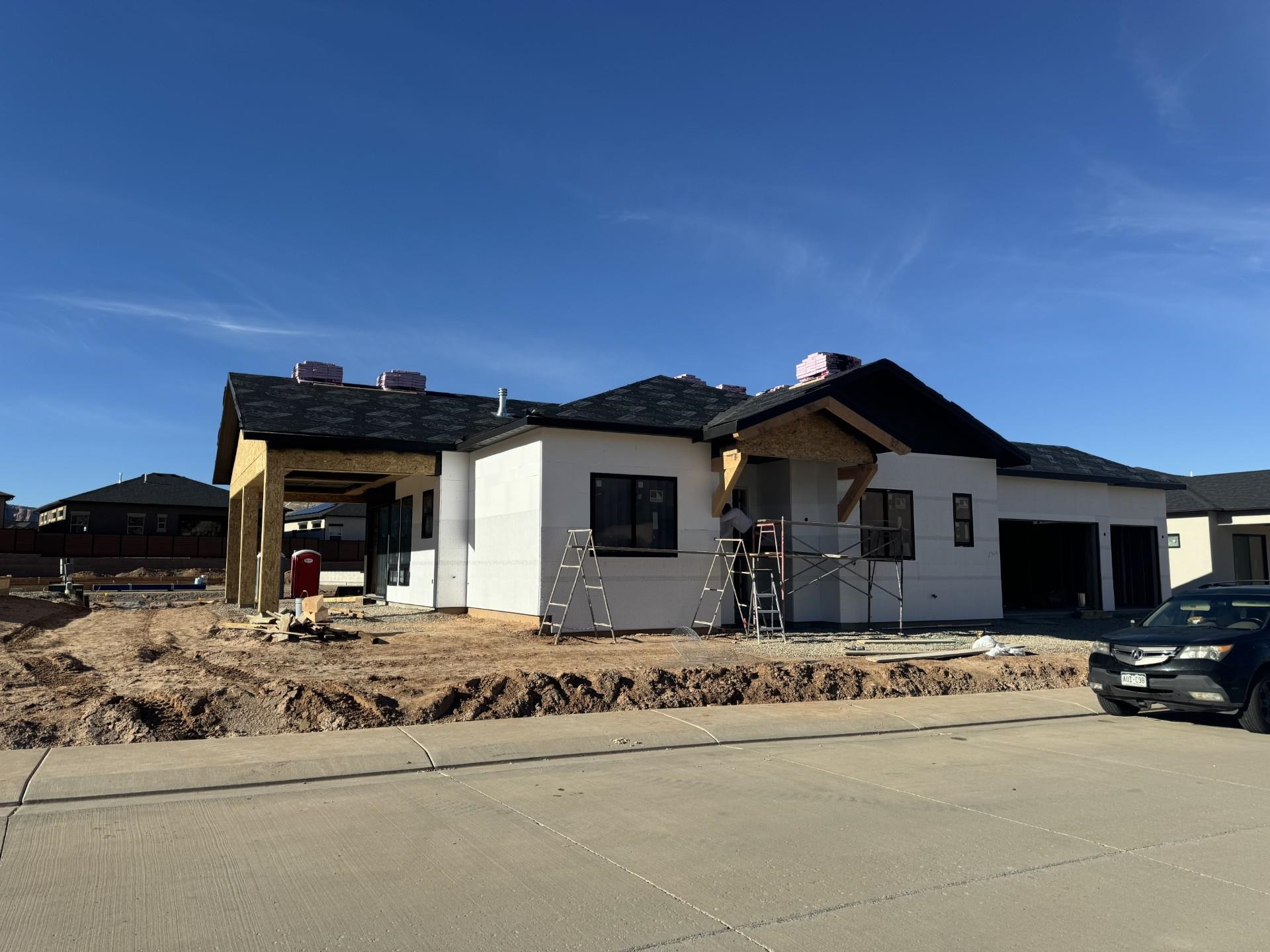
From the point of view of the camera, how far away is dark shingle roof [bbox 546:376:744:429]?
18.0 metres

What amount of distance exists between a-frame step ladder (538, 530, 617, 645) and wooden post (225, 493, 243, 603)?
40.1 feet

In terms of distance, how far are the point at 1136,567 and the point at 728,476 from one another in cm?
1567

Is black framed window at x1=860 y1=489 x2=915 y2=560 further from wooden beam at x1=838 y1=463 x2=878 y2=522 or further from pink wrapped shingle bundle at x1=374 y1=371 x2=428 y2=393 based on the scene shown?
pink wrapped shingle bundle at x1=374 y1=371 x2=428 y2=393

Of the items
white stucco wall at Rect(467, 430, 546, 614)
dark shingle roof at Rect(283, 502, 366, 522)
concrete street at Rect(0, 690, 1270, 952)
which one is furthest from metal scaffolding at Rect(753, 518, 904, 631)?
dark shingle roof at Rect(283, 502, 366, 522)

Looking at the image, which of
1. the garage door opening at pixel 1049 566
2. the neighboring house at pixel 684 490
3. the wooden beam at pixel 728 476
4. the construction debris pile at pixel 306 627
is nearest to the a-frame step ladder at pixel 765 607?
the neighboring house at pixel 684 490

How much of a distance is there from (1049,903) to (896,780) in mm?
2919

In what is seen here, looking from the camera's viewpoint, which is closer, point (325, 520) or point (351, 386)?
point (351, 386)

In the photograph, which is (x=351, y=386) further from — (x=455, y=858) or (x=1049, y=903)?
(x=1049, y=903)

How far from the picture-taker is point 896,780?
25.2 feet

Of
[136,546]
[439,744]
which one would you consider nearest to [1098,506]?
[439,744]

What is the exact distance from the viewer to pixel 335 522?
173 feet

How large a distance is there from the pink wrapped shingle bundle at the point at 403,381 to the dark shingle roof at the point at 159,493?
2981 cm

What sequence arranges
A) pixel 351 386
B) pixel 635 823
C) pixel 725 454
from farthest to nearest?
1. pixel 351 386
2. pixel 725 454
3. pixel 635 823

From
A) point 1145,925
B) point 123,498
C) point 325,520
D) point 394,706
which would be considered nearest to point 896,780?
point 1145,925
